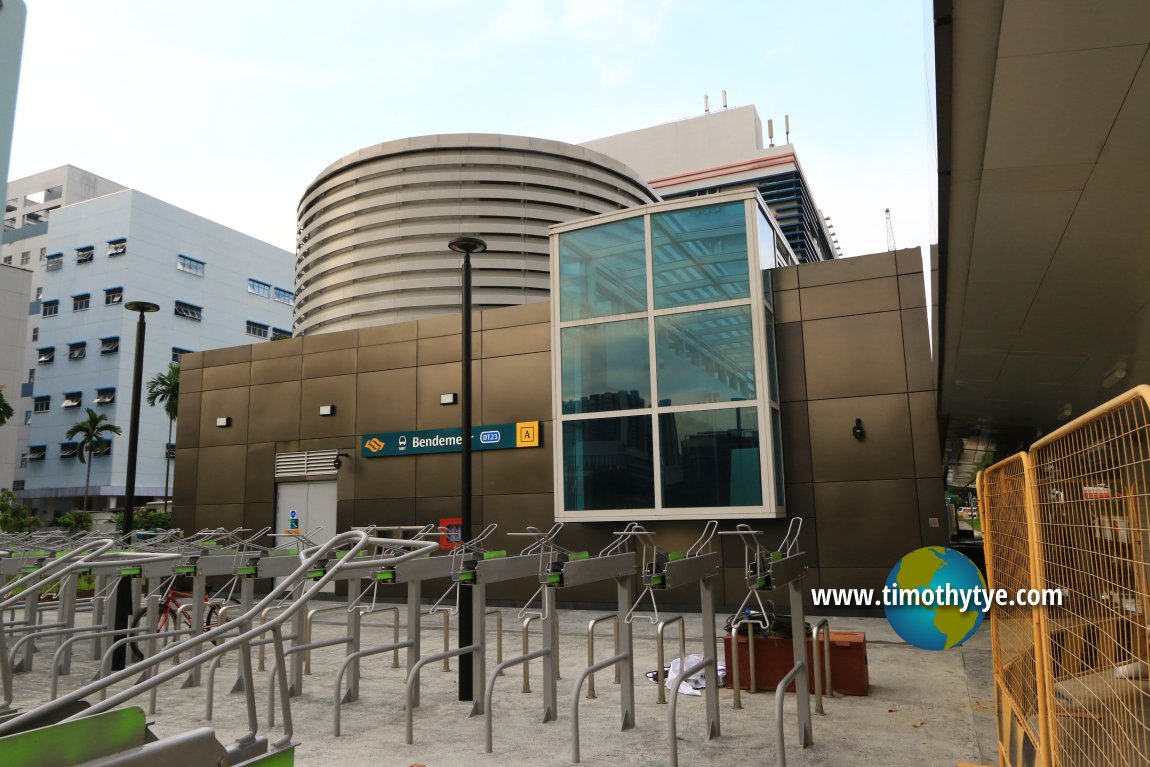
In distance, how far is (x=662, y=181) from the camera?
227 feet

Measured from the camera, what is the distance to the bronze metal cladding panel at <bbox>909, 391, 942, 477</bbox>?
10.9m

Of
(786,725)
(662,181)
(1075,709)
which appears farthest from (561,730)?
(662,181)

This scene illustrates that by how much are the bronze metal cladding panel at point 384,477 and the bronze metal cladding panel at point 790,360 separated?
286 inches

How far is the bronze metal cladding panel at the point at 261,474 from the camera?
16.2 m

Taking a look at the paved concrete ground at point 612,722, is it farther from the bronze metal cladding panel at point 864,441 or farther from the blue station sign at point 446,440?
the blue station sign at point 446,440

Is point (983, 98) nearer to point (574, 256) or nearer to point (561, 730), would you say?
point (561, 730)

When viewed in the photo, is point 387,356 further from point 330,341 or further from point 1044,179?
point 1044,179

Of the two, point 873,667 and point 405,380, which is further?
point 405,380

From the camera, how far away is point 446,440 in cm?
1450

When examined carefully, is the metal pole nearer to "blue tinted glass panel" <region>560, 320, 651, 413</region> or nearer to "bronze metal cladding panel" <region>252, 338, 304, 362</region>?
"blue tinted glass panel" <region>560, 320, 651, 413</region>

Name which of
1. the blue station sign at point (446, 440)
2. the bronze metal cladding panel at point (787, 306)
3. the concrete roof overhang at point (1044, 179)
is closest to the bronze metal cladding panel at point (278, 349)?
the blue station sign at point (446, 440)

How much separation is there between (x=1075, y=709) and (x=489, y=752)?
376cm

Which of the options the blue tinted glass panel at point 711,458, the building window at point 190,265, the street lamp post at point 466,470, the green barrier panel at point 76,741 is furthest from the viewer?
the building window at point 190,265

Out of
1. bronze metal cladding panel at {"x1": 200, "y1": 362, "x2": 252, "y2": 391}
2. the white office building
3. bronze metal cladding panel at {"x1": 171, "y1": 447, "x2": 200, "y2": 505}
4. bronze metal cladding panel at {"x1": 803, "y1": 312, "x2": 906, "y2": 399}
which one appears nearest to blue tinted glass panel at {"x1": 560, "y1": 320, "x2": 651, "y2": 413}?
bronze metal cladding panel at {"x1": 803, "y1": 312, "x2": 906, "y2": 399}
